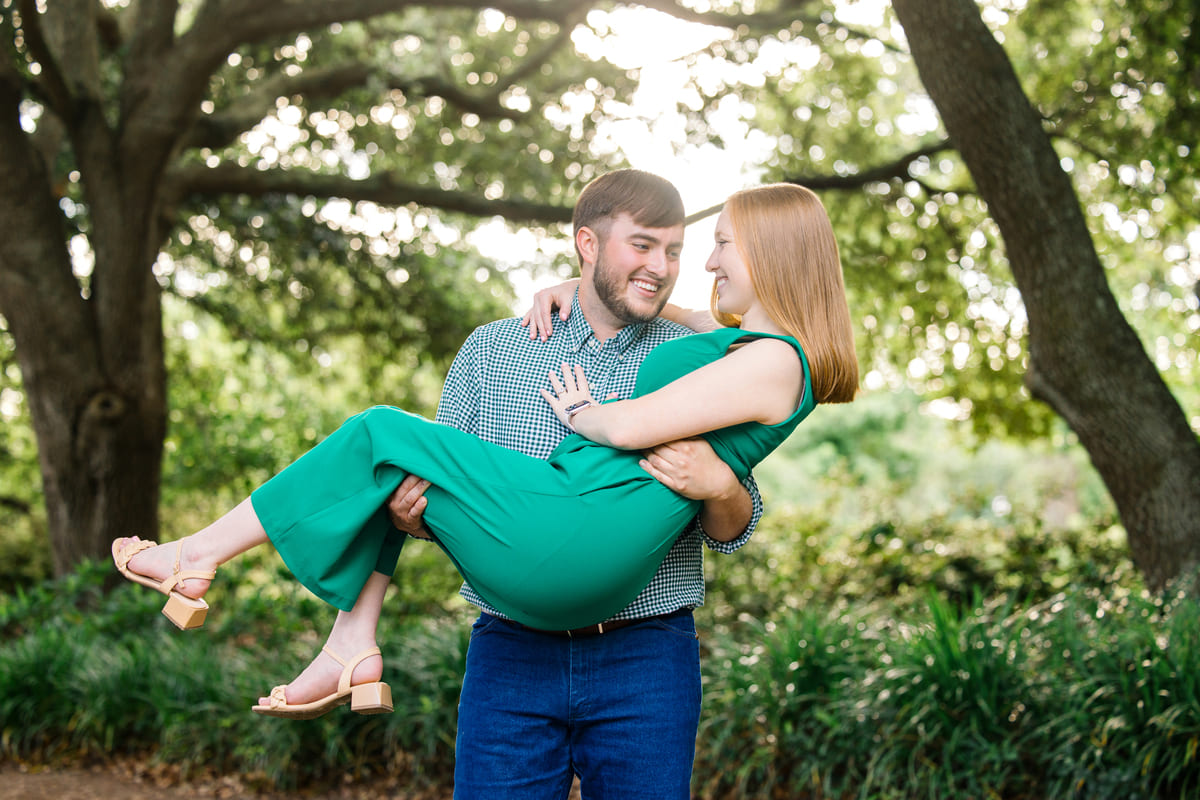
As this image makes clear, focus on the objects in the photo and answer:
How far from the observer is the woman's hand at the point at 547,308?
2580 mm

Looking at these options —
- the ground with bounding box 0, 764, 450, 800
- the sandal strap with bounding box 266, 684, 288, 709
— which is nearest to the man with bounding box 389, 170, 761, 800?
the sandal strap with bounding box 266, 684, 288, 709

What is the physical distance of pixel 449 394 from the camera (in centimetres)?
254

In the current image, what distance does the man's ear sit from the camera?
252cm

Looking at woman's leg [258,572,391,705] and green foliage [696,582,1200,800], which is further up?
woman's leg [258,572,391,705]

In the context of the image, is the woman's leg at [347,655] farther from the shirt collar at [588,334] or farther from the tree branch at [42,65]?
the tree branch at [42,65]

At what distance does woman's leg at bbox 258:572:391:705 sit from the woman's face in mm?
1084

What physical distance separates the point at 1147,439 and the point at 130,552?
14.7ft

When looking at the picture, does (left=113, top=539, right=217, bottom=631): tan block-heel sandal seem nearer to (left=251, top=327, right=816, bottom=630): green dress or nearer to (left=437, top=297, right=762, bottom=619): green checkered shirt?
(left=251, top=327, right=816, bottom=630): green dress

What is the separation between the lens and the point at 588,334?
2570 millimetres

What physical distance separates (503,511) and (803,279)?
90cm

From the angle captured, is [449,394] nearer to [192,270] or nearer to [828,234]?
[828,234]

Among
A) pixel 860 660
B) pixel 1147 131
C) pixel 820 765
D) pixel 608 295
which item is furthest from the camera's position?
pixel 1147 131

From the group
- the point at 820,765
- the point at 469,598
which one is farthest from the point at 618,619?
the point at 820,765

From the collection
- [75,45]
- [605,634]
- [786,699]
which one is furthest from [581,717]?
[75,45]
